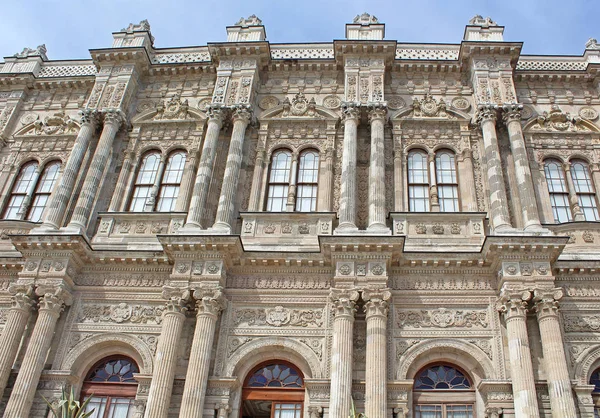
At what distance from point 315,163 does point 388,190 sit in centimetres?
216

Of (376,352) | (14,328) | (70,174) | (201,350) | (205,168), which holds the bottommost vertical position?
(201,350)

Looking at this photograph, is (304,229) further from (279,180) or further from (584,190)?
(584,190)

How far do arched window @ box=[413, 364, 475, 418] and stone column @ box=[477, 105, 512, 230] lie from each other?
3.49m

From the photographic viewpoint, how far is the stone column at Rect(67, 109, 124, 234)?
48.8 ft

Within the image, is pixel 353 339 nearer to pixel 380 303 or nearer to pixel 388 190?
pixel 380 303

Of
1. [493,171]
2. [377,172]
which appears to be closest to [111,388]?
[377,172]

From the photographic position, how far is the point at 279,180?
15969 mm

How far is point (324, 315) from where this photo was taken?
43.8 feet

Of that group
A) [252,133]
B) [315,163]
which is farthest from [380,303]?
[252,133]

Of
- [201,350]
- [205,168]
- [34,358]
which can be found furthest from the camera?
[205,168]

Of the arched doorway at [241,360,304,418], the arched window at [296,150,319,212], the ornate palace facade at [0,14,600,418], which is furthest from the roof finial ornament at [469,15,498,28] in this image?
the arched doorway at [241,360,304,418]

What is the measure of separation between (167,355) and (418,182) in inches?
297

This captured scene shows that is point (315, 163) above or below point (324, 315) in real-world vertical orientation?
above

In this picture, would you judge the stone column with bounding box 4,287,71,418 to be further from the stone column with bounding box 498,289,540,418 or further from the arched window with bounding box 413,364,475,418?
the stone column with bounding box 498,289,540,418
